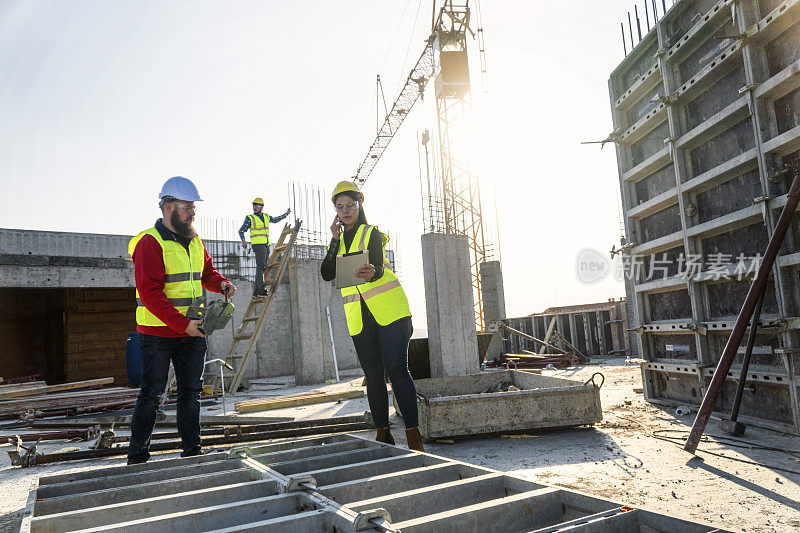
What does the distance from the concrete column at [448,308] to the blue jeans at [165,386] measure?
4197mm

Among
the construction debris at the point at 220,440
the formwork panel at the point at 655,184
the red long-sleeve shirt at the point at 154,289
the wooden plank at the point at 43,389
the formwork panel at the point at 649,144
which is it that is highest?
the formwork panel at the point at 649,144

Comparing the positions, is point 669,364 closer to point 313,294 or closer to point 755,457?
point 755,457

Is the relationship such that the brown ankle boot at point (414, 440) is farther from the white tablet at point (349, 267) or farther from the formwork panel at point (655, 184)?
the formwork panel at point (655, 184)

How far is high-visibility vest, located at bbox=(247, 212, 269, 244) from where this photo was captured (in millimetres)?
11414

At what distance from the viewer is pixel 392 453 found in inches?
123

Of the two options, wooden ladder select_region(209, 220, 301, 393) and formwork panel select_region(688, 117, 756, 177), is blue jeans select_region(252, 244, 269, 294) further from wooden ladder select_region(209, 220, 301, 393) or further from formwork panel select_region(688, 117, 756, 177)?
formwork panel select_region(688, 117, 756, 177)

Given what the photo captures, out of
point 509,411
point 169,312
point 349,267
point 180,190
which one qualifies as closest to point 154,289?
point 169,312

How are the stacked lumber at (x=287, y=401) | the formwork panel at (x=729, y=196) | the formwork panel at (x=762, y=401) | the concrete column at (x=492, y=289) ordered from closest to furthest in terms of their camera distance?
the formwork panel at (x=762, y=401) → the formwork panel at (x=729, y=196) → the stacked lumber at (x=287, y=401) → the concrete column at (x=492, y=289)

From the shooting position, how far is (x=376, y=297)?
3955mm

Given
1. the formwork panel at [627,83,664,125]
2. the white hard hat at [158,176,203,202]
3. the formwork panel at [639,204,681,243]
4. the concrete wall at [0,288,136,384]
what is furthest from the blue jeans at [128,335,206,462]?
the concrete wall at [0,288,136,384]

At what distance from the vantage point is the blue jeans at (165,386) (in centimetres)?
365

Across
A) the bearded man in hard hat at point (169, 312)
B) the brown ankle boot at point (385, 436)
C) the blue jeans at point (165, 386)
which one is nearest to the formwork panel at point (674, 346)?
the brown ankle boot at point (385, 436)

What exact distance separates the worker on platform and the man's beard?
1.05m

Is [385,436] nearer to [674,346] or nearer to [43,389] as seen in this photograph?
[674,346]
